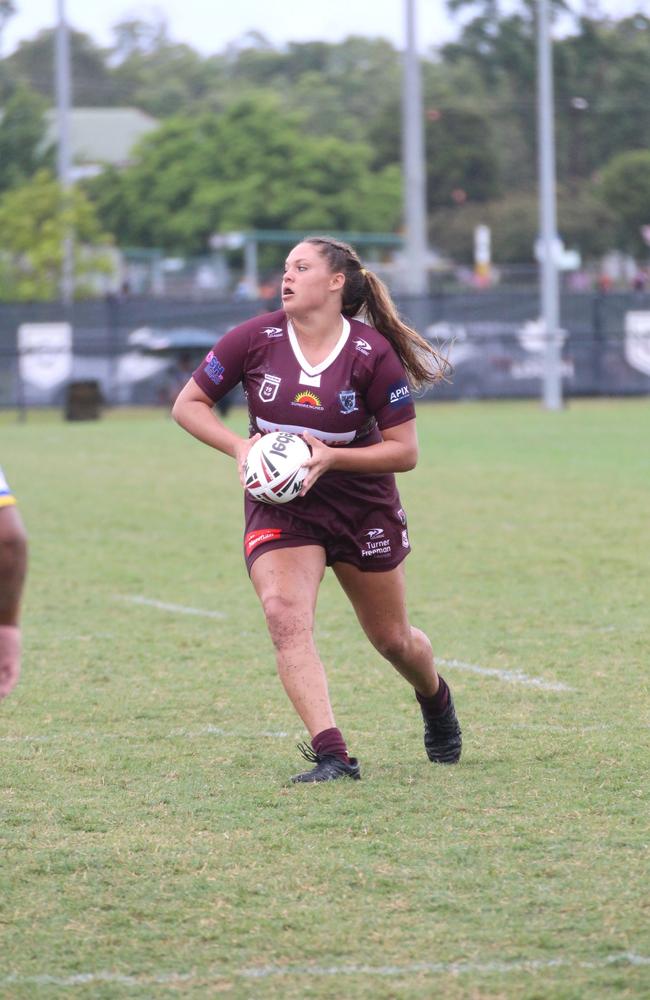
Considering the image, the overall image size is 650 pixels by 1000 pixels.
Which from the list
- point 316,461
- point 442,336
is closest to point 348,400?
point 316,461

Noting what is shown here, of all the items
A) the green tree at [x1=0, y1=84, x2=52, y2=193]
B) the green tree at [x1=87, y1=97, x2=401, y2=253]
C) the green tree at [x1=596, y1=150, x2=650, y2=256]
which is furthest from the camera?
the green tree at [x1=87, y1=97, x2=401, y2=253]

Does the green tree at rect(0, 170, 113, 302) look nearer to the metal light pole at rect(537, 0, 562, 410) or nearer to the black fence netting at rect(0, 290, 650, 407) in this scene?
the black fence netting at rect(0, 290, 650, 407)

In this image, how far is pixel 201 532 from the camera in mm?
13320

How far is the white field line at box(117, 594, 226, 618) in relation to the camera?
31.8 ft

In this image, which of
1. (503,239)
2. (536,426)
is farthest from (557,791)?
(503,239)

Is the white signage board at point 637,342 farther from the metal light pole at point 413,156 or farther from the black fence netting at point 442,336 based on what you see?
the metal light pole at point 413,156

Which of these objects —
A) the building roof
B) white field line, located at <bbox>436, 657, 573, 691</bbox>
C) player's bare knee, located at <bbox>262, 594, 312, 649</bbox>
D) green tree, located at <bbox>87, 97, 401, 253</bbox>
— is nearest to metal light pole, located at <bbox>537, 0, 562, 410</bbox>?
white field line, located at <bbox>436, 657, 573, 691</bbox>

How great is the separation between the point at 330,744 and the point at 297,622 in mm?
440

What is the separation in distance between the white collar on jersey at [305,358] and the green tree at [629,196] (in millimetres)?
63835

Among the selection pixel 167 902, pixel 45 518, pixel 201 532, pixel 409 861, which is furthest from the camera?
pixel 45 518

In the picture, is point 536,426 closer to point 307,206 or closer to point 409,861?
point 409,861

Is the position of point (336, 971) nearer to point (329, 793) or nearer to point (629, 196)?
point (329, 793)

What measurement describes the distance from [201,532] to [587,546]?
3225 millimetres

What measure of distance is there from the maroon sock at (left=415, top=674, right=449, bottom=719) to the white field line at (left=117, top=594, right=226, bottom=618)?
12.2ft
